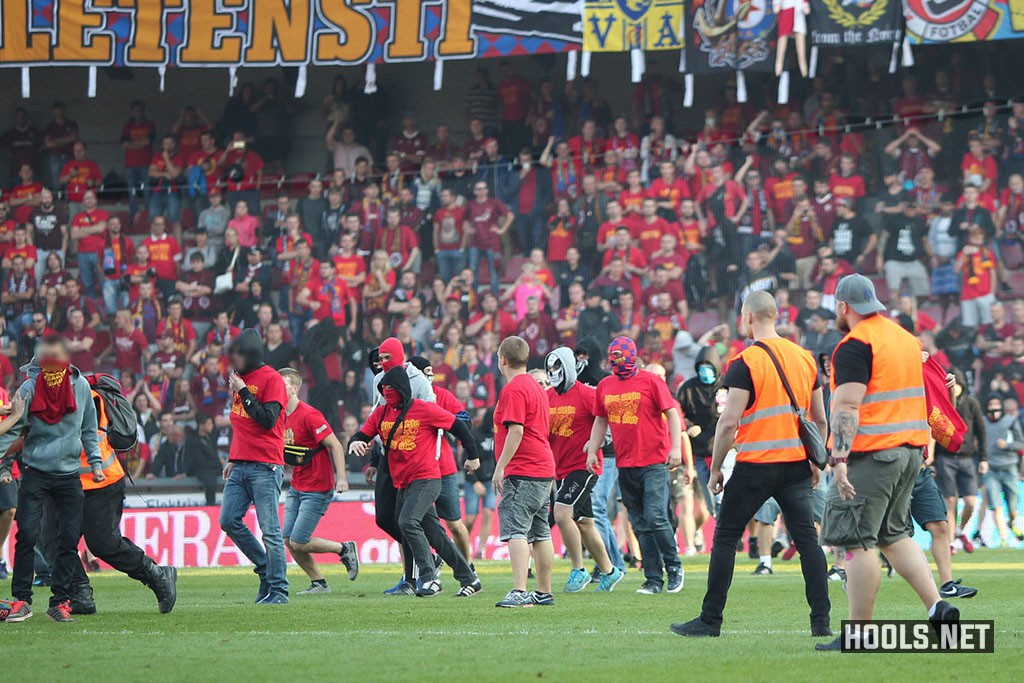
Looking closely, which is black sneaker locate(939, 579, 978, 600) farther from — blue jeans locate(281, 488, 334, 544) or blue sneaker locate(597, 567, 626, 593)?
blue jeans locate(281, 488, 334, 544)

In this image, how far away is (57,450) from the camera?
35.5 feet

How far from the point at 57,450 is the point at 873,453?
5.79 m

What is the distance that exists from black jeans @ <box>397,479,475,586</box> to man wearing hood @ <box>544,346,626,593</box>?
3.23 feet

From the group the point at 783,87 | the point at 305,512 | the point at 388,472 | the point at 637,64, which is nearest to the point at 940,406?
the point at 388,472

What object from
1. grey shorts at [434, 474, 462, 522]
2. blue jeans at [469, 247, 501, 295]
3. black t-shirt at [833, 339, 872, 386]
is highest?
blue jeans at [469, 247, 501, 295]

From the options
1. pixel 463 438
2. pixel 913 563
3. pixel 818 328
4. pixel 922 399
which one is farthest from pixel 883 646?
pixel 818 328

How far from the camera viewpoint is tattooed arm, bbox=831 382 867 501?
7.97m

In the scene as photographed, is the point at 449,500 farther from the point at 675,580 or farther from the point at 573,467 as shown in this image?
the point at 675,580

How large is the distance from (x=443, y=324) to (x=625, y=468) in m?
11.8

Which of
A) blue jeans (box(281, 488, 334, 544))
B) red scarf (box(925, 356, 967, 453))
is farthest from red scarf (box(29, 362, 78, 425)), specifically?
red scarf (box(925, 356, 967, 453))

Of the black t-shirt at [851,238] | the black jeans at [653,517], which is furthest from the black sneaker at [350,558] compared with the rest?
the black t-shirt at [851,238]

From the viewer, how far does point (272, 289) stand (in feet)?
85.7

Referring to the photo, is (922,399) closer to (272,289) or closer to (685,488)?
(685,488)

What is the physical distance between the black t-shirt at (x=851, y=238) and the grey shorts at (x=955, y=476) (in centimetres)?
731
